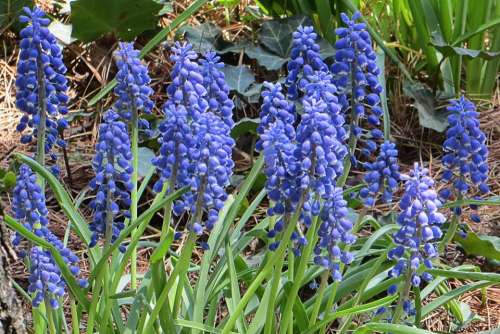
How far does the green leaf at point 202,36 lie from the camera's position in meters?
5.47

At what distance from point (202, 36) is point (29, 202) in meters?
2.83

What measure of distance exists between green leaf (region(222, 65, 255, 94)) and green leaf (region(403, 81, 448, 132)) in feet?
3.21

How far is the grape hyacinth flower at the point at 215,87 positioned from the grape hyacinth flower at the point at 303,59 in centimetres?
24

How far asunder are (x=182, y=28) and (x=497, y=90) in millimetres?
2236

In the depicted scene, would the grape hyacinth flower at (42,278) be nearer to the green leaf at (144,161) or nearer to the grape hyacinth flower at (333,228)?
the grape hyacinth flower at (333,228)

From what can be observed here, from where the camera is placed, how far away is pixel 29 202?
112 inches

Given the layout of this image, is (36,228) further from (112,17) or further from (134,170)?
(112,17)

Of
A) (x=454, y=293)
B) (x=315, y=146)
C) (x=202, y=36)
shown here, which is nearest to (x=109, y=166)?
(x=315, y=146)

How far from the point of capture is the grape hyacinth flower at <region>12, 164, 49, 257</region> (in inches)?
111

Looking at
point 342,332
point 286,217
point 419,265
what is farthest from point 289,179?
point 342,332

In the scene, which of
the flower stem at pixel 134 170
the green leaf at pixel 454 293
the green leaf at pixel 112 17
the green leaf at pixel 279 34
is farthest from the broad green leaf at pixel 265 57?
the green leaf at pixel 454 293

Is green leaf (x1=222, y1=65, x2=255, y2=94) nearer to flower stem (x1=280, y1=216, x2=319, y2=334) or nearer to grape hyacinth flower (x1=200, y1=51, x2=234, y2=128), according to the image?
grape hyacinth flower (x1=200, y1=51, x2=234, y2=128)

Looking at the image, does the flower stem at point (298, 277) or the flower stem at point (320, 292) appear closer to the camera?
the flower stem at point (298, 277)

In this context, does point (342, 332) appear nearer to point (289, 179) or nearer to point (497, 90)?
point (289, 179)
